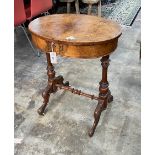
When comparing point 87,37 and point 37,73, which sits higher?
point 87,37

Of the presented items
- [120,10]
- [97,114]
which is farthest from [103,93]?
[120,10]

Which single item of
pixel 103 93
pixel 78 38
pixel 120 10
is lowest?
pixel 103 93

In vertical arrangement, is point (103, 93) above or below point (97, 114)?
above

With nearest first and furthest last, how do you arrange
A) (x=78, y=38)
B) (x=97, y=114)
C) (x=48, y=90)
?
1. (x=78, y=38)
2. (x=97, y=114)
3. (x=48, y=90)

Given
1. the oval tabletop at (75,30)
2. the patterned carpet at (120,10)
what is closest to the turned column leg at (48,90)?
the oval tabletop at (75,30)

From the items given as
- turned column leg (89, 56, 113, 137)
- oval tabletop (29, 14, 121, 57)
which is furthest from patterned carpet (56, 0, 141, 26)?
turned column leg (89, 56, 113, 137)

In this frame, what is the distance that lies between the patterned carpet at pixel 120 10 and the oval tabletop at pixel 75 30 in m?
2.52

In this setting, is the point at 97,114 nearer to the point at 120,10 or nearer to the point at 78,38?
the point at 78,38

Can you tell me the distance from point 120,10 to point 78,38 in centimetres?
370

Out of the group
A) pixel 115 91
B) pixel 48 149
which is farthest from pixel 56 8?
pixel 48 149

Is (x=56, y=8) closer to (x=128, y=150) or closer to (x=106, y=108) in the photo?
(x=106, y=108)

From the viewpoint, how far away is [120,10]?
515 cm
